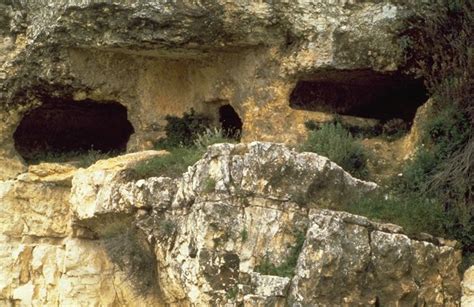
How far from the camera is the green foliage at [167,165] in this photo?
1256cm

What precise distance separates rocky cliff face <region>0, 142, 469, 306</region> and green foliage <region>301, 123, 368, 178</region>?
146 cm

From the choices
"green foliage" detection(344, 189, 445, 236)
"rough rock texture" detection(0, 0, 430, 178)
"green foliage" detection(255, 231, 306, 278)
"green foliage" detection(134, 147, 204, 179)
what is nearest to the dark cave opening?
"rough rock texture" detection(0, 0, 430, 178)

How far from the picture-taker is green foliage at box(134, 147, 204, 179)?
12.6 metres

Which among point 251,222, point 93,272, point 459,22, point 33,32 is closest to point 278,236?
point 251,222

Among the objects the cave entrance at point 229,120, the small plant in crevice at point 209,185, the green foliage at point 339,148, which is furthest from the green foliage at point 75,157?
the small plant in crevice at point 209,185

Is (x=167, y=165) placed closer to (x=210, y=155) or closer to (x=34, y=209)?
(x=210, y=155)

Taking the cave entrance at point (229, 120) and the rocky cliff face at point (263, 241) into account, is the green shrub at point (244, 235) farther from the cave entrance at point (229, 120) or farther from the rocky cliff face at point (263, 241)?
the cave entrance at point (229, 120)

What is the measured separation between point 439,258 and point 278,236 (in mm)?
1847

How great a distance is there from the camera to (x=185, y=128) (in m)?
15.4

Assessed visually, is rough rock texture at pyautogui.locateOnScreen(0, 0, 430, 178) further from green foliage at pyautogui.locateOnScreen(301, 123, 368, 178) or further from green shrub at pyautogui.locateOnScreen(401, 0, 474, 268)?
green foliage at pyautogui.locateOnScreen(301, 123, 368, 178)

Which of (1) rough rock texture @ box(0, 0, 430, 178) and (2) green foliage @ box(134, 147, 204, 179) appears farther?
(1) rough rock texture @ box(0, 0, 430, 178)

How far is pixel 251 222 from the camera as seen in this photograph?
10859 mm

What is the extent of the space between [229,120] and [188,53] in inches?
71.8

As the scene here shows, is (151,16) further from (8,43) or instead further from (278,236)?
(278,236)
